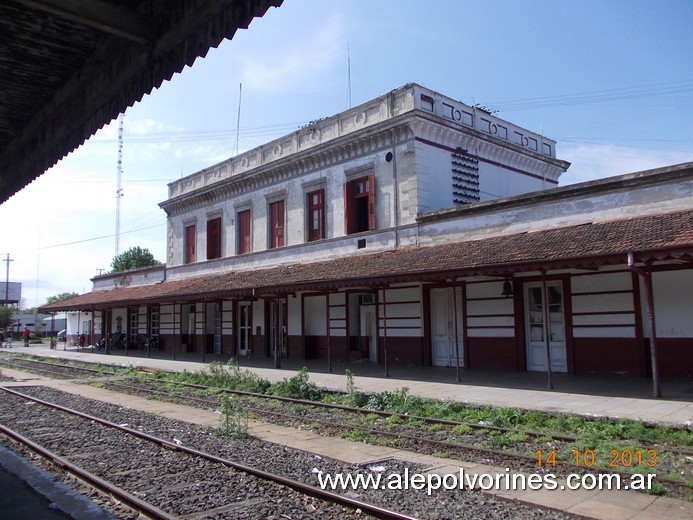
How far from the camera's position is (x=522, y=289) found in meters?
15.2

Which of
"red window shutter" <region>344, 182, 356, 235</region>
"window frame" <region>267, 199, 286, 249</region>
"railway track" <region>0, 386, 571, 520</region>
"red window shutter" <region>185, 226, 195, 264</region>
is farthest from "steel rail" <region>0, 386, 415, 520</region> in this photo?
"red window shutter" <region>185, 226, 195, 264</region>

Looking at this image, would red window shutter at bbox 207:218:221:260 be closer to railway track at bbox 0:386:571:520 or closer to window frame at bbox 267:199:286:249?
window frame at bbox 267:199:286:249

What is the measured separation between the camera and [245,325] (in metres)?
25.4

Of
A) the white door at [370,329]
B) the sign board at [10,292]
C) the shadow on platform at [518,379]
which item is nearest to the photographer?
the shadow on platform at [518,379]

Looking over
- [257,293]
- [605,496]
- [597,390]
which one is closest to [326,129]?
[257,293]

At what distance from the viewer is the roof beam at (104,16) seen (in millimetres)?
3488

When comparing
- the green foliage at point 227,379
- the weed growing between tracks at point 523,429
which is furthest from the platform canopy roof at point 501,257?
the weed growing between tracks at point 523,429

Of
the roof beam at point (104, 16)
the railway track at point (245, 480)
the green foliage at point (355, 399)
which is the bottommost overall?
the railway track at point (245, 480)

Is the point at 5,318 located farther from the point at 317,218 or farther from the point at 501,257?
the point at 501,257

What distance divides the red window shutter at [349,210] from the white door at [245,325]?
726 cm

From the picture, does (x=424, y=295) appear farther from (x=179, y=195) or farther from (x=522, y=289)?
(x=179, y=195)

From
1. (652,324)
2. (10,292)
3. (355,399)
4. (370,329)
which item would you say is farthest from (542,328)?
(10,292)

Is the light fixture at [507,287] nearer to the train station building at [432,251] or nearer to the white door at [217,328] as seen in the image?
the train station building at [432,251]

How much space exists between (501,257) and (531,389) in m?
2.98
